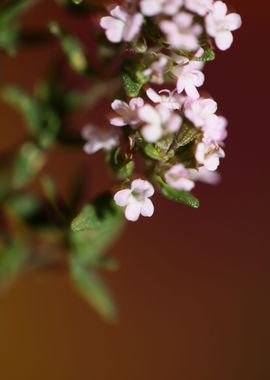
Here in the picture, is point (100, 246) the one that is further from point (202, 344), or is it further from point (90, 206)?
point (202, 344)

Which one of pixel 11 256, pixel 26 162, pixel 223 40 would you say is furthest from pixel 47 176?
pixel 223 40

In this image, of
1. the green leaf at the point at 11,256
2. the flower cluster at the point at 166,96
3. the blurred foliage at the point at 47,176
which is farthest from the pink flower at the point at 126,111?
the green leaf at the point at 11,256

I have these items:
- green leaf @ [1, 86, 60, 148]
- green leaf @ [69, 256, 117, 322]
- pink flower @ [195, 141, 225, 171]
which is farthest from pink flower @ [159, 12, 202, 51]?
green leaf @ [69, 256, 117, 322]

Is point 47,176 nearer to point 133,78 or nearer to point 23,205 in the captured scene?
point 23,205

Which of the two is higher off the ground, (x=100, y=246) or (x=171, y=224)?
(x=171, y=224)

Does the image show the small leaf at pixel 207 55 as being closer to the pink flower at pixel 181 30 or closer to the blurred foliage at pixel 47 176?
the pink flower at pixel 181 30

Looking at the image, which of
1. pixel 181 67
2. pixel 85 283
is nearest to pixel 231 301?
pixel 85 283

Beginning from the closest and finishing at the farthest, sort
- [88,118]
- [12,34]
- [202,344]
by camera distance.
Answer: [12,34], [202,344], [88,118]
